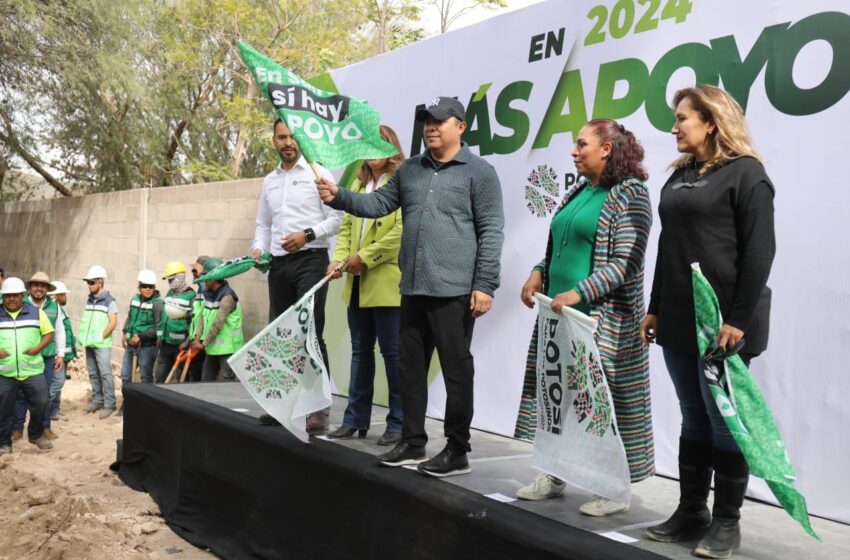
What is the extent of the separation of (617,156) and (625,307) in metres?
0.52

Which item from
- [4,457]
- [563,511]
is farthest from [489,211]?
[4,457]

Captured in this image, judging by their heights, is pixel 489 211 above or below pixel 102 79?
below

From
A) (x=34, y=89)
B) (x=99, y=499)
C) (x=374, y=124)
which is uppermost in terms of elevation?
(x=34, y=89)

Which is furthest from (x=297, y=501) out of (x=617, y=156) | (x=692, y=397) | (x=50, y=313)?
(x=50, y=313)

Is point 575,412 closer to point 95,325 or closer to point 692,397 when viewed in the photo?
point 692,397

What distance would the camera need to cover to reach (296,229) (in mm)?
4559

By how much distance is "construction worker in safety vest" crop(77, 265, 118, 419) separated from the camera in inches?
342

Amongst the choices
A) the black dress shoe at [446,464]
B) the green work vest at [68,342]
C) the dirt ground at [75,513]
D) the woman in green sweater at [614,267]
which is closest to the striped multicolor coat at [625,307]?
the woman in green sweater at [614,267]

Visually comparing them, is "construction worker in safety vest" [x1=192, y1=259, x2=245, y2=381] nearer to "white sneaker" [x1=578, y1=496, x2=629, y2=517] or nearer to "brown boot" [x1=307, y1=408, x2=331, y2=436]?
"brown boot" [x1=307, y1=408, x2=331, y2=436]

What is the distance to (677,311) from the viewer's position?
8.92ft

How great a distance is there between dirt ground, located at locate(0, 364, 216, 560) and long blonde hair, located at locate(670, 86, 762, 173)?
3.38 meters

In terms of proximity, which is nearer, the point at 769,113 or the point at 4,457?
the point at 769,113

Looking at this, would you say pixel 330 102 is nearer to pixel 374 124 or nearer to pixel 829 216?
pixel 374 124

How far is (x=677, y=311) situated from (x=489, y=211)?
3.30 ft
